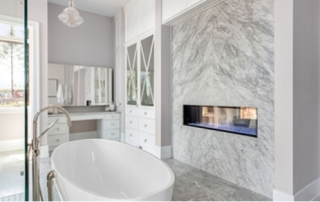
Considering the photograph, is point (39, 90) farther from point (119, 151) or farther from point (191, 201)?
point (191, 201)

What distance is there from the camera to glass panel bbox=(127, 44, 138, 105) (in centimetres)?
395

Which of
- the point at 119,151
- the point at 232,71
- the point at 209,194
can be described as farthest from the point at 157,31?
the point at 209,194

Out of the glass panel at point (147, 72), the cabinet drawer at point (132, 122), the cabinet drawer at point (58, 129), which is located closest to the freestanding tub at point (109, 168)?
the glass panel at point (147, 72)

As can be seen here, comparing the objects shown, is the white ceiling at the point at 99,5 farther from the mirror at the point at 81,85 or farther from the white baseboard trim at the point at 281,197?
the white baseboard trim at the point at 281,197

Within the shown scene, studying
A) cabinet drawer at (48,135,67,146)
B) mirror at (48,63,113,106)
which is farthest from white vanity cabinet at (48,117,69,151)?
mirror at (48,63,113,106)

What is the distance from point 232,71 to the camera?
92.4 inches

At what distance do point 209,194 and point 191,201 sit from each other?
0.83 feet

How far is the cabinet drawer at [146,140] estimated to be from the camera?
3.47 metres

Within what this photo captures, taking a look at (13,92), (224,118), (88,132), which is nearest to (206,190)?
(224,118)

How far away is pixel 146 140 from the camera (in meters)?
3.64

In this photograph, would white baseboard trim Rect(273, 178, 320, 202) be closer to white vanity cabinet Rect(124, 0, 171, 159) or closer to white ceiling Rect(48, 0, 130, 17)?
white vanity cabinet Rect(124, 0, 171, 159)

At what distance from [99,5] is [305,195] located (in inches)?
189

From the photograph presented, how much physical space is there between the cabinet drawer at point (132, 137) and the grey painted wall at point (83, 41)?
192 cm

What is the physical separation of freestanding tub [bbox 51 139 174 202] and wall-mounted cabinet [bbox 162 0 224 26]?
2.03 metres
